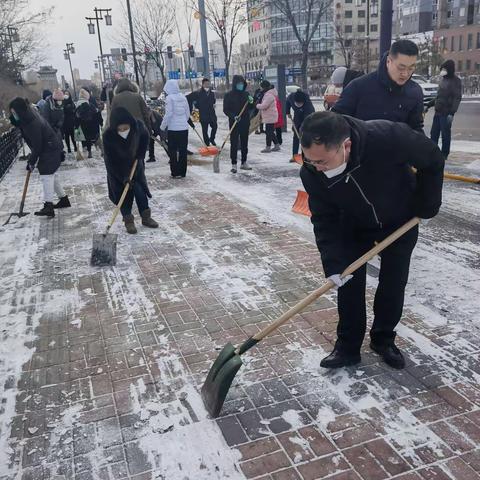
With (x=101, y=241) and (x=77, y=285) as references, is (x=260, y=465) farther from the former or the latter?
(x=101, y=241)

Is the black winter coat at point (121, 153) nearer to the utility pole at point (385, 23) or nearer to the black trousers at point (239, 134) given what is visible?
the utility pole at point (385, 23)

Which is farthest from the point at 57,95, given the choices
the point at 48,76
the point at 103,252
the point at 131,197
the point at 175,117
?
the point at 48,76

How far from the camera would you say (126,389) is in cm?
309

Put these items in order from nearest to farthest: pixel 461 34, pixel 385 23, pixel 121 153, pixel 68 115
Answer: pixel 121 153
pixel 385 23
pixel 68 115
pixel 461 34

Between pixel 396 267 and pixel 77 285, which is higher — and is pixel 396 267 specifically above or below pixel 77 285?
above

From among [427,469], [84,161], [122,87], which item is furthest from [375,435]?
[84,161]

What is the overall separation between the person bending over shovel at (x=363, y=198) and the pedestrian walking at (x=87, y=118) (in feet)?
36.5

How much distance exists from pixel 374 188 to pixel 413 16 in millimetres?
76025

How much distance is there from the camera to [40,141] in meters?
6.65

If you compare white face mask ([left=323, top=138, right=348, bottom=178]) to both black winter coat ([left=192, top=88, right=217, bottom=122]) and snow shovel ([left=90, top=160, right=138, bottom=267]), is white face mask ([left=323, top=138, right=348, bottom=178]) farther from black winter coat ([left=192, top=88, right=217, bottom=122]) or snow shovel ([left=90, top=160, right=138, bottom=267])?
black winter coat ([left=192, top=88, right=217, bottom=122])

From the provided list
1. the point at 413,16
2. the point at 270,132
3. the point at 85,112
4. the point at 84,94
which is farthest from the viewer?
the point at 413,16

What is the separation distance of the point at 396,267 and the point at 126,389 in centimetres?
181

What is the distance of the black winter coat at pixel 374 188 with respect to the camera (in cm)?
255

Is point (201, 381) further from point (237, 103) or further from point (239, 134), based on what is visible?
point (237, 103)
